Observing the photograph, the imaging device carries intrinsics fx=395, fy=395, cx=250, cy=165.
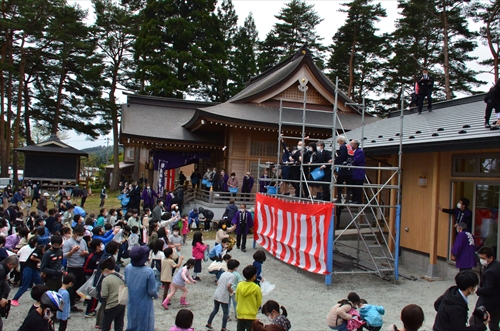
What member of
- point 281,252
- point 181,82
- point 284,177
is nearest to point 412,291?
point 281,252

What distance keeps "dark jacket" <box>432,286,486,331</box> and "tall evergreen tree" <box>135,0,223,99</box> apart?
96.6 ft

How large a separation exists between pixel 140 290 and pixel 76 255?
7.86ft

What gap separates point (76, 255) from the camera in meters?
6.88

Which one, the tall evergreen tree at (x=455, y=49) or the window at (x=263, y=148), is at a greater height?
the tall evergreen tree at (x=455, y=49)

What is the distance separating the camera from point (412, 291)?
8742 millimetres

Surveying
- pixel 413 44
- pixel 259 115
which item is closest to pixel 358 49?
pixel 413 44

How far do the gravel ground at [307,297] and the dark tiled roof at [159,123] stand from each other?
10674mm

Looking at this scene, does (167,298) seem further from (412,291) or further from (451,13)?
(451,13)

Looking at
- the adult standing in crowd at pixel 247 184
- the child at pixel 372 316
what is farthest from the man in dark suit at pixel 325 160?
the adult standing in crowd at pixel 247 184

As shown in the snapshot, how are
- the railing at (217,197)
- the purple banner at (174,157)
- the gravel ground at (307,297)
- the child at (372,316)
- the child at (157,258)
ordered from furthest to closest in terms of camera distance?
the purple banner at (174,157) → the railing at (217,197) → the child at (157,258) → the gravel ground at (307,297) → the child at (372,316)

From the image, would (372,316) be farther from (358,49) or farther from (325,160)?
(358,49)

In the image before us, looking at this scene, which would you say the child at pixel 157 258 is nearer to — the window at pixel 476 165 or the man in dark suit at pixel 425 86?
the window at pixel 476 165

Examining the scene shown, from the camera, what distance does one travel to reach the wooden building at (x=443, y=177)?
345 inches

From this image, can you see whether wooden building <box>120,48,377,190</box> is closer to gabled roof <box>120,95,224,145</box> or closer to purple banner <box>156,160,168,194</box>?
gabled roof <box>120,95,224,145</box>
